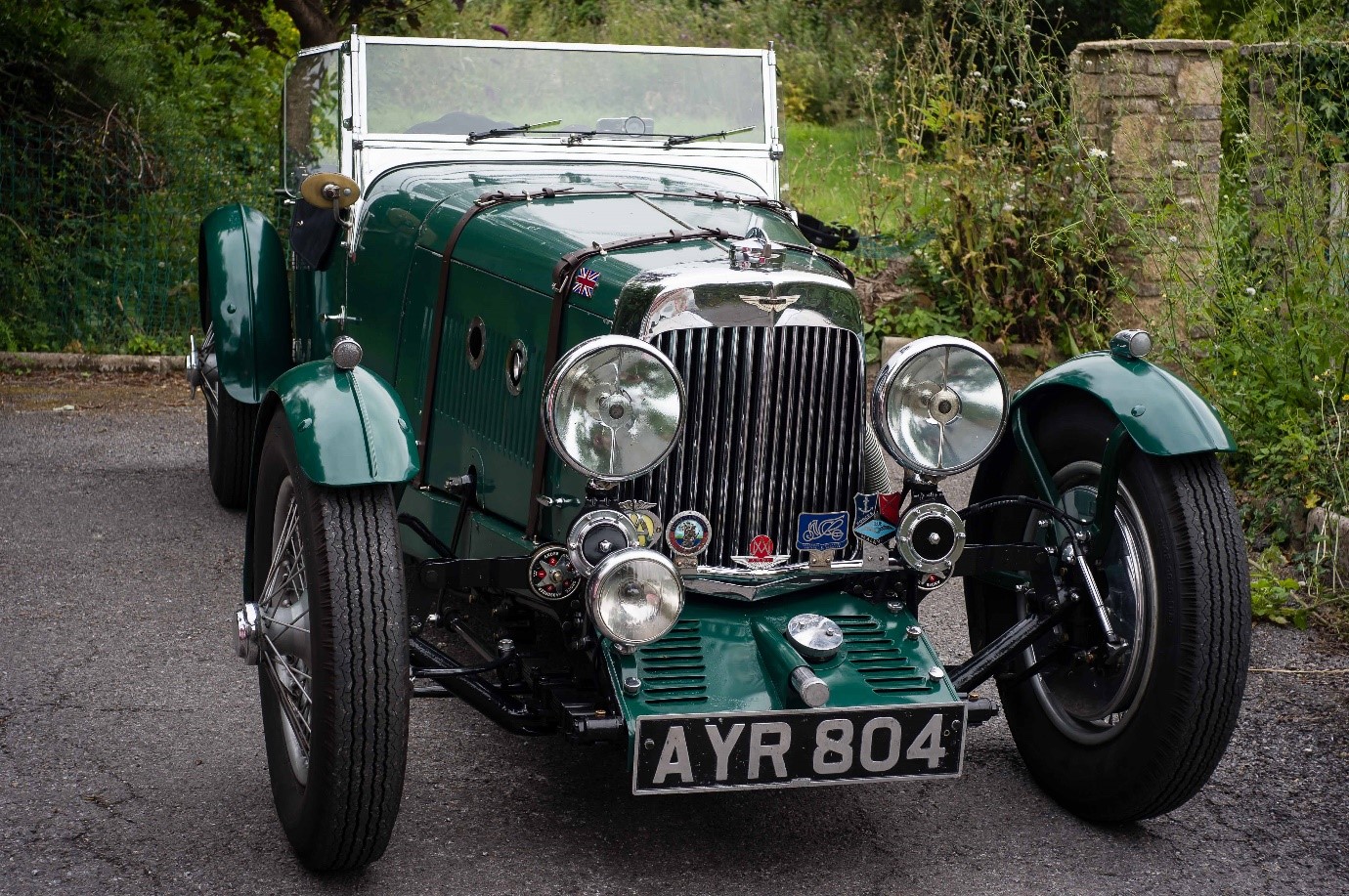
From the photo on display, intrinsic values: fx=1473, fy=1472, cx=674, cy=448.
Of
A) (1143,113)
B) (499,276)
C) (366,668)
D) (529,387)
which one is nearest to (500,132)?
(499,276)

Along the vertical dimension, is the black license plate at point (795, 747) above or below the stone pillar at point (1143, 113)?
below

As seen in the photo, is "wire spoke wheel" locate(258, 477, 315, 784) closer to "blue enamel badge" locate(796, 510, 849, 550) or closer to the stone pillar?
"blue enamel badge" locate(796, 510, 849, 550)

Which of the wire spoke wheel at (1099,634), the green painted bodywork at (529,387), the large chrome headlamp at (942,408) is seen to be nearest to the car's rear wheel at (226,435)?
the green painted bodywork at (529,387)

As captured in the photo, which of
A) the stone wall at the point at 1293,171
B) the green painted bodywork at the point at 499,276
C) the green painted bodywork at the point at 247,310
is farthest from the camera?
the stone wall at the point at 1293,171

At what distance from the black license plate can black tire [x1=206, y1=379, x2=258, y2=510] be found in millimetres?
2958

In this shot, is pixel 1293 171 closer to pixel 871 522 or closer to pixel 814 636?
pixel 871 522

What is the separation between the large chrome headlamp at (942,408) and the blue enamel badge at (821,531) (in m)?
0.23

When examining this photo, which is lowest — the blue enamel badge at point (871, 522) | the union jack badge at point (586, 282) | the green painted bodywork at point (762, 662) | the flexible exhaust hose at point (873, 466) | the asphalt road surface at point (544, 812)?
the asphalt road surface at point (544, 812)

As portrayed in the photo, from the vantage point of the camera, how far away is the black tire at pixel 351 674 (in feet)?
8.68

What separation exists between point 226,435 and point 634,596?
3.04m

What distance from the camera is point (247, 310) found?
509cm

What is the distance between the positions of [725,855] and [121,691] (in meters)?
1.73

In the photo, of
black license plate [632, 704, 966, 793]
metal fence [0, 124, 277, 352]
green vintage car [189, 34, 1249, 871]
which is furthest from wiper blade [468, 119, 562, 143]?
metal fence [0, 124, 277, 352]

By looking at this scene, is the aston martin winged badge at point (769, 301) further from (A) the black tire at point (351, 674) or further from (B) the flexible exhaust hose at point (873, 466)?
(A) the black tire at point (351, 674)
